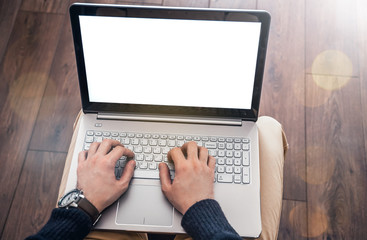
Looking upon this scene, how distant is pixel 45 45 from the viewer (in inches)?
55.6

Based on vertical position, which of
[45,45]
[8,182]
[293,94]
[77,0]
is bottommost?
[8,182]

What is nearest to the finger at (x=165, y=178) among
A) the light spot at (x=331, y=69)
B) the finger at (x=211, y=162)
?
the finger at (x=211, y=162)

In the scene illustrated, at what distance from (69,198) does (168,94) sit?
1.15 feet

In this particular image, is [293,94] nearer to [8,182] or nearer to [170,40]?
[170,40]

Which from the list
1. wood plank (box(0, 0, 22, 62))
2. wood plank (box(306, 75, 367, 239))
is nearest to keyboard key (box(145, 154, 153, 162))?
wood plank (box(306, 75, 367, 239))

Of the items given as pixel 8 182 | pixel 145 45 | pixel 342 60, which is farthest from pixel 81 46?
pixel 342 60

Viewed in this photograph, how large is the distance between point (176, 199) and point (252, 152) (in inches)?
9.2

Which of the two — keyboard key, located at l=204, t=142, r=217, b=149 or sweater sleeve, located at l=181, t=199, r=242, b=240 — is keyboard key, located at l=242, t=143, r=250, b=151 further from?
sweater sleeve, located at l=181, t=199, r=242, b=240

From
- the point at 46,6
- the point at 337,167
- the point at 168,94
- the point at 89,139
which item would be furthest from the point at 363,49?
the point at 46,6

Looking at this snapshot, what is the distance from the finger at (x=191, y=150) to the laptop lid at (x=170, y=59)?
9 centimetres

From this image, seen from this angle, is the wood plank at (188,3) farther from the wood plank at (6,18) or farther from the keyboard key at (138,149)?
the keyboard key at (138,149)

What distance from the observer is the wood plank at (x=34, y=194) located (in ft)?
3.79

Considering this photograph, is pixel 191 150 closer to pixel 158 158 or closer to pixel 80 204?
pixel 158 158

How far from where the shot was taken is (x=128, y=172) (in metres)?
0.74
